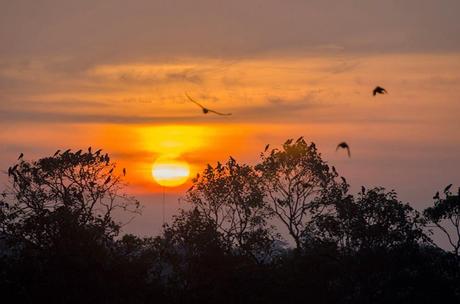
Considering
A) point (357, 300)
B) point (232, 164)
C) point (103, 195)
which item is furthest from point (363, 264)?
point (103, 195)

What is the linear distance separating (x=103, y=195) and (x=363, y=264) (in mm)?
21255

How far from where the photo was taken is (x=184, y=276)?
54.8 meters

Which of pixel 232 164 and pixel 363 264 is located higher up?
pixel 232 164

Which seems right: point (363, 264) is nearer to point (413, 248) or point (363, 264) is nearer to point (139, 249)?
point (413, 248)

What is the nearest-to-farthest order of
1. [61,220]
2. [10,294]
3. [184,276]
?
[10,294], [61,220], [184,276]

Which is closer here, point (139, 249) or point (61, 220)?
point (61, 220)

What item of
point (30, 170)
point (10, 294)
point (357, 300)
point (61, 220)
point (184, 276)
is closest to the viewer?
point (10, 294)

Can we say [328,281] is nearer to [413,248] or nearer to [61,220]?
[413,248]

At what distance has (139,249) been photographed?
57.2 meters

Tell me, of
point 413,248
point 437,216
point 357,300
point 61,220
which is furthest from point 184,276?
point 437,216

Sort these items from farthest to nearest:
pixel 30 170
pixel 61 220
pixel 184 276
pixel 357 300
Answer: pixel 30 170 → pixel 357 300 → pixel 184 276 → pixel 61 220

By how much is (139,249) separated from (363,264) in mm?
16957

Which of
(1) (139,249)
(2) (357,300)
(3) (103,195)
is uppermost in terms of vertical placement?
(3) (103,195)

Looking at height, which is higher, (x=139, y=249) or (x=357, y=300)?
(x=139, y=249)
